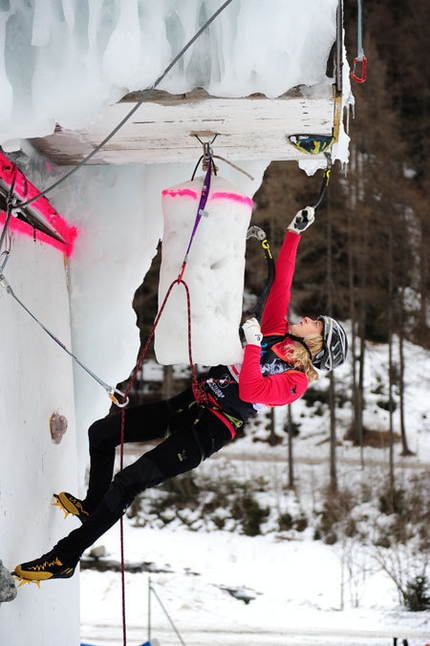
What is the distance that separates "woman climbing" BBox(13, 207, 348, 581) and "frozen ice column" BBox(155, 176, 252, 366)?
0.13 meters

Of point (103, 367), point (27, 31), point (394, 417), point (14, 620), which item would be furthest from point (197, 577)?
point (27, 31)

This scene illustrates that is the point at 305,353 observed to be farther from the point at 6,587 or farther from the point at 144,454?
the point at 6,587

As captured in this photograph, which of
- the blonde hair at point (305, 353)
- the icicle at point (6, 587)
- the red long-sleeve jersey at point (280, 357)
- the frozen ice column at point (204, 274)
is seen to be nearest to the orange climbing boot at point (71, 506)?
the icicle at point (6, 587)

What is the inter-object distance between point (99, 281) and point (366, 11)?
18800 millimetres

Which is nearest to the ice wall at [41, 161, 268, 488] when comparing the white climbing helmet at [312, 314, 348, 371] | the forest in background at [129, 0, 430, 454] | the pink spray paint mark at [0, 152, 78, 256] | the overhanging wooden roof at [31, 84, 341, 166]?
the pink spray paint mark at [0, 152, 78, 256]

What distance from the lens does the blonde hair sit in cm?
368

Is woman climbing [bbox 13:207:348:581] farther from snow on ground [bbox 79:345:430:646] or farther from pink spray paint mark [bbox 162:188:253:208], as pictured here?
snow on ground [bbox 79:345:430:646]

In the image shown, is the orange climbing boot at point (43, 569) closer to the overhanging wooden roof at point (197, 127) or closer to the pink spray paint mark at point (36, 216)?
the pink spray paint mark at point (36, 216)

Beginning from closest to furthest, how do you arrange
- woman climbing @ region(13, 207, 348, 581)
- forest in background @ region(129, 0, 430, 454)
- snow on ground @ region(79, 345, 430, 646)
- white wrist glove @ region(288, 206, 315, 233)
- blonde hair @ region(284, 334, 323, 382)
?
1. woman climbing @ region(13, 207, 348, 581)
2. blonde hair @ region(284, 334, 323, 382)
3. white wrist glove @ region(288, 206, 315, 233)
4. snow on ground @ region(79, 345, 430, 646)
5. forest in background @ region(129, 0, 430, 454)

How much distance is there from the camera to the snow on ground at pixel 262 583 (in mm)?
9883

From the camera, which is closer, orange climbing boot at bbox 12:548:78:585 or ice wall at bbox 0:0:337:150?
ice wall at bbox 0:0:337:150

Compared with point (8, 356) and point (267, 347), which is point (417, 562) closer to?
point (267, 347)

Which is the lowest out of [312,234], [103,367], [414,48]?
[103,367]

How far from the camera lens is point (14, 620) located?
3.37 meters
